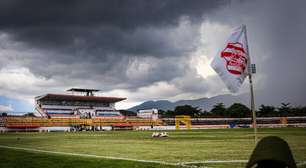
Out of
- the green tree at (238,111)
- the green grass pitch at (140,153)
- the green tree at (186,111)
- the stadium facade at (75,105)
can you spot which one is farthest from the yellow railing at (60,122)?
the green tree at (186,111)

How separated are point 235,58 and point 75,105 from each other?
99982mm

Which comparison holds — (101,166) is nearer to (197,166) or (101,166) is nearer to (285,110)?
(197,166)

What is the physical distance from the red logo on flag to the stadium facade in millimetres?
86556

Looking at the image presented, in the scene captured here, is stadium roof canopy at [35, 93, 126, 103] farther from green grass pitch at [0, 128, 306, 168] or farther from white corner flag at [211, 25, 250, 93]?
white corner flag at [211, 25, 250, 93]

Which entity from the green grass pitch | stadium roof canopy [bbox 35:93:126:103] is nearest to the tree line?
stadium roof canopy [bbox 35:93:126:103]

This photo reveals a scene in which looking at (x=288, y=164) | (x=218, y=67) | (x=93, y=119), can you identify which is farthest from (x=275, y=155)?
(x=93, y=119)

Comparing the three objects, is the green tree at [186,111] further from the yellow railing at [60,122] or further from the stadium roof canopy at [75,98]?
the yellow railing at [60,122]

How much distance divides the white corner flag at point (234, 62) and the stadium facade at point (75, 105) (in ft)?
284

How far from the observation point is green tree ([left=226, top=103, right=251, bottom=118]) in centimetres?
13021

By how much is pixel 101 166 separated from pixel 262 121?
97948 mm

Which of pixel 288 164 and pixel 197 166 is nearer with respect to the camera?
pixel 288 164

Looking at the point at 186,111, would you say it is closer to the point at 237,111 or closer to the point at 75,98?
the point at 237,111

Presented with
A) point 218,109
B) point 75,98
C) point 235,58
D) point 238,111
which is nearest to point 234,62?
point 235,58

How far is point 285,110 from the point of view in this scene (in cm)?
14812
